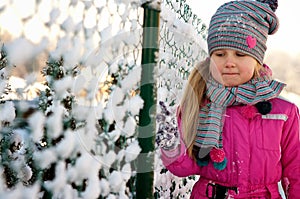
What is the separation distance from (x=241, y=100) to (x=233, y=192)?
1.59 feet

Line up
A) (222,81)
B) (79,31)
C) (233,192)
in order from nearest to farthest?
(79,31) < (233,192) < (222,81)

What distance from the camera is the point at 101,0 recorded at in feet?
5.28

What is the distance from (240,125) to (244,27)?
538 mm

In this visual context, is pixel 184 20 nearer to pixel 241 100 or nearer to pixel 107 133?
pixel 241 100

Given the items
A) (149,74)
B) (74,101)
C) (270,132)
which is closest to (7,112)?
(74,101)

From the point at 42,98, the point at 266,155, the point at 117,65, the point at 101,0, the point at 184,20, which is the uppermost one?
the point at 184,20

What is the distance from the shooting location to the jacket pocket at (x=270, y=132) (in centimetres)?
221

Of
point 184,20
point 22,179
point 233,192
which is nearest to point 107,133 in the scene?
point 22,179

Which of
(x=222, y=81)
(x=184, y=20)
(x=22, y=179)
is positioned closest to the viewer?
(x=22, y=179)

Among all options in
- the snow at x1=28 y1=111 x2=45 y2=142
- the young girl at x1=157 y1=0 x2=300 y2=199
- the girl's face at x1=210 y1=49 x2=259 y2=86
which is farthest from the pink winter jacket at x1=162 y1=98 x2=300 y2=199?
the snow at x1=28 y1=111 x2=45 y2=142

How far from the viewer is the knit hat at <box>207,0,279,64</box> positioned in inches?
90.7

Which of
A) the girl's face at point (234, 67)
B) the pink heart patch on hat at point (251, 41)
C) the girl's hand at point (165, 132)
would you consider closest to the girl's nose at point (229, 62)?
the girl's face at point (234, 67)

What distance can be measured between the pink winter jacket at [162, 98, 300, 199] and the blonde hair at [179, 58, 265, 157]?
0.32 feet

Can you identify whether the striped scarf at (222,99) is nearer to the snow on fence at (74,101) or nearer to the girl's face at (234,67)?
the girl's face at (234,67)
